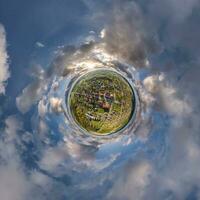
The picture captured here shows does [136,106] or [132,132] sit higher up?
[136,106]

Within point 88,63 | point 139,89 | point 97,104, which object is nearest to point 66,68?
point 88,63

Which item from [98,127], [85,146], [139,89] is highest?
[139,89]

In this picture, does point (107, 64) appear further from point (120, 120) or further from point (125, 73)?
point (120, 120)

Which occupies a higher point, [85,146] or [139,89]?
[139,89]

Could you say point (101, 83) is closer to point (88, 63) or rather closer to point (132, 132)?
point (88, 63)

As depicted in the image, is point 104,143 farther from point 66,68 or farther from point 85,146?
point 66,68
